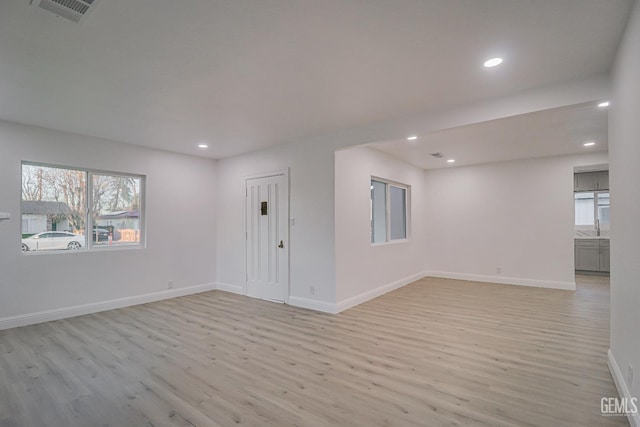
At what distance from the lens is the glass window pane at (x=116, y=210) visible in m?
4.90

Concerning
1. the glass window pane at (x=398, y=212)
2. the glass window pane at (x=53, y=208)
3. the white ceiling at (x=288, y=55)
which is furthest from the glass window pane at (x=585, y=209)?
the glass window pane at (x=53, y=208)

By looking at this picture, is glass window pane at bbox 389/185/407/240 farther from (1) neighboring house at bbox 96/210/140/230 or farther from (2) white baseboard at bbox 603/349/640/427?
(1) neighboring house at bbox 96/210/140/230

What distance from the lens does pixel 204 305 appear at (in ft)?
16.7

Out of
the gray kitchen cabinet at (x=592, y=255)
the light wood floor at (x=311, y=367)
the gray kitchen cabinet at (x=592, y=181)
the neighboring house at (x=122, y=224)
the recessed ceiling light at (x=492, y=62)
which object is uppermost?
the recessed ceiling light at (x=492, y=62)

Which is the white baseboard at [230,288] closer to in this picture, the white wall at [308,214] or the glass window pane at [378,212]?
the white wall at [308,214]

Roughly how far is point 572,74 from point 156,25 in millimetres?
3319

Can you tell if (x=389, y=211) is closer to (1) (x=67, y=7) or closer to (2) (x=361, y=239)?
(2) (x=361, y=239)

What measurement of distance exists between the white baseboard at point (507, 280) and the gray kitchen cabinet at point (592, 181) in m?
2.90

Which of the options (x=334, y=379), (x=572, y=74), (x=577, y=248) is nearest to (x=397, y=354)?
(x=334, y=379)

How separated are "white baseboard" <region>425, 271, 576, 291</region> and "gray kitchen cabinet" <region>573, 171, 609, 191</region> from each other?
9.52 feet

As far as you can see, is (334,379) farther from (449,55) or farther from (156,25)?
(156,25)

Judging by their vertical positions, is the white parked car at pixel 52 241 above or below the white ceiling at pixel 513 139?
below

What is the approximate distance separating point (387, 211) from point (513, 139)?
2.34 metres

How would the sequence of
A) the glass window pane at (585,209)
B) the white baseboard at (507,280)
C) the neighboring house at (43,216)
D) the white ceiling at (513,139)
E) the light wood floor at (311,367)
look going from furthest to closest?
the glass window pane at (585,209) < the white baseboard at (507,280) < the neighboring house at (43,216) < the white ceiling at (513,139) < the light wood floor at (311,367)
